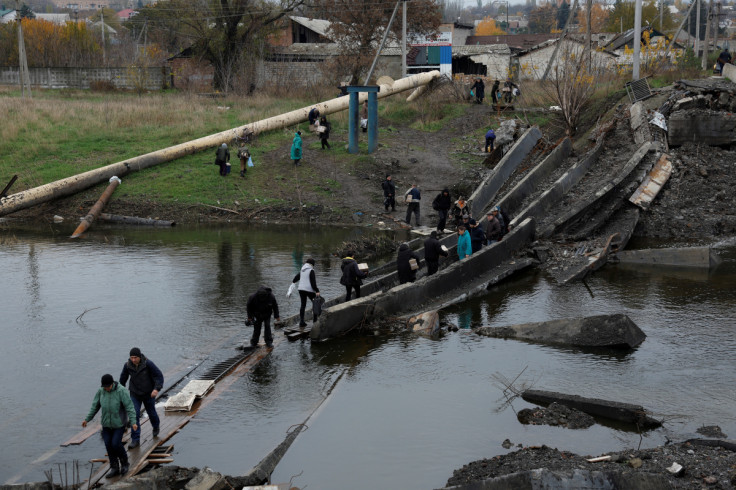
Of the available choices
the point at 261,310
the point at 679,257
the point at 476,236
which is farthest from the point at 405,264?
the point at 679,257

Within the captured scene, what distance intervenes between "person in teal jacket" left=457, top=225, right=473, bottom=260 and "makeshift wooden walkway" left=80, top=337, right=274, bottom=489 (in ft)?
22.3

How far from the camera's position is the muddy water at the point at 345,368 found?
931cm

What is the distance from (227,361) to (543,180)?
15212mm

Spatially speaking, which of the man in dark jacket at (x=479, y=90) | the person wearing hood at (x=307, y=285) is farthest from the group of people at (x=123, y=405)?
the man in dark jacket at (x=479, y=90)

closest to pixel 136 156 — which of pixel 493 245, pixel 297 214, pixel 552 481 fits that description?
pixel 297 214

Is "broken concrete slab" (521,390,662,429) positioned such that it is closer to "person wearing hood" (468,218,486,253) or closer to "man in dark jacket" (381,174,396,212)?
"person wearing hood" (468,218,486,253)

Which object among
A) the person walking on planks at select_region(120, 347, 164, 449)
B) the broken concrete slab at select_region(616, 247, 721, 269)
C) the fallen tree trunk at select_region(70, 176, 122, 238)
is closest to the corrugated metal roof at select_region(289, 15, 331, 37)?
the fallen tree trunk at select_region(70, 176, 122, 238)

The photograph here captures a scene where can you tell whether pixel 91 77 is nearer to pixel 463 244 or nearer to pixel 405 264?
pixel 463 244

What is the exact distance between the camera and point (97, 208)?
25.1 metres

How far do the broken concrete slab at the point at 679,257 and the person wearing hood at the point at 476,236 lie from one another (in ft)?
12.7

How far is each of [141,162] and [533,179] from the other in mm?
14285

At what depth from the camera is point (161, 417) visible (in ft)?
33.7

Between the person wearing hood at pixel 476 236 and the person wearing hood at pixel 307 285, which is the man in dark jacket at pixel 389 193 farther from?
the person wearing hood at pixel 307 285

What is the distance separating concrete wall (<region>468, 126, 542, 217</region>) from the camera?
22.9 m
